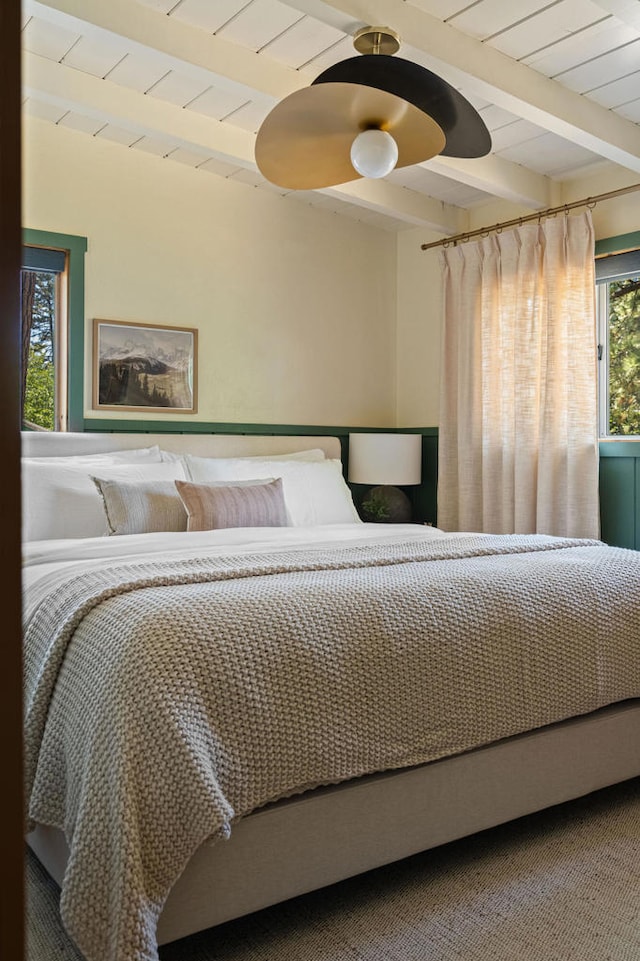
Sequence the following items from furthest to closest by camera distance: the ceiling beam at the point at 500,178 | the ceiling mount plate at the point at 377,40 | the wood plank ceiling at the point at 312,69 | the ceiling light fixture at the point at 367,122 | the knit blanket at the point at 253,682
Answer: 1. the ceiling beam at the point at 500,178
2. the wood plank ceiling at the point at 312,69
3. the ceiling mount plate at the point at 377,40
4. the ceiling light fixture at the point at 367,122
5. the knit blanket at the point at 253,682

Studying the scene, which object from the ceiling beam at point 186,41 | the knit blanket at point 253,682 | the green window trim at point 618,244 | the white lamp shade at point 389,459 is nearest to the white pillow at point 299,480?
the white lamp shade at point 389,459

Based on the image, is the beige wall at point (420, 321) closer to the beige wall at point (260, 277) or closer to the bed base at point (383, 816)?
the beige wall at point (260, 277)

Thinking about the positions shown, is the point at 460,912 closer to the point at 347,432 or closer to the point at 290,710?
the point at 290,710

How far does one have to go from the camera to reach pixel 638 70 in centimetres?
314

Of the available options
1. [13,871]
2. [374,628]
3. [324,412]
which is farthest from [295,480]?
[13,871]

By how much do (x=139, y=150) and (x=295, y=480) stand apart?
181cm

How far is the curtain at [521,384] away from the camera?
3.96 m

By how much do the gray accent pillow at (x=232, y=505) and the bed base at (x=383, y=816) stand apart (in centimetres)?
150

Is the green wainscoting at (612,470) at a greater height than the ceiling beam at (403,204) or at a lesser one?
lesser

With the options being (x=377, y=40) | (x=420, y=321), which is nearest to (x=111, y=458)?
(x=377, y=40)

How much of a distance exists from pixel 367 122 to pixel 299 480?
2123 mm

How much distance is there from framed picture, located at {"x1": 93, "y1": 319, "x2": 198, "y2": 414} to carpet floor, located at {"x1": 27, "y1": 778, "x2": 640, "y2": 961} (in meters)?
2.43

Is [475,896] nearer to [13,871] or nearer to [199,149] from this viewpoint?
[13,871]

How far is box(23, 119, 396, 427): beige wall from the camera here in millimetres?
3916
